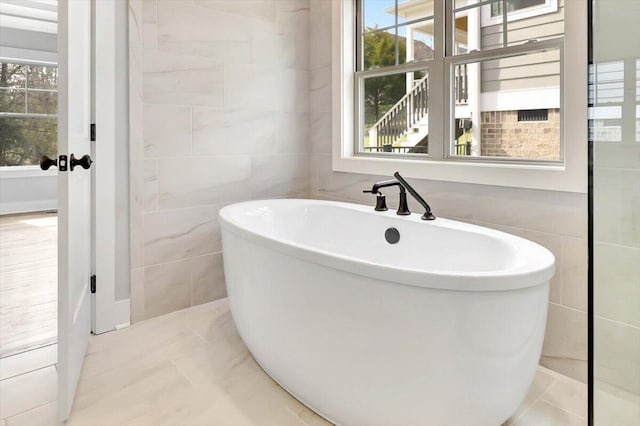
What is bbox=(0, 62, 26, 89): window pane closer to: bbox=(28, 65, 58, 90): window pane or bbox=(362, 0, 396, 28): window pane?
bbox=(28, 65, 58, 90): window pane

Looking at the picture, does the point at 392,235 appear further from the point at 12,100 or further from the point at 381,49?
the point at 12,100

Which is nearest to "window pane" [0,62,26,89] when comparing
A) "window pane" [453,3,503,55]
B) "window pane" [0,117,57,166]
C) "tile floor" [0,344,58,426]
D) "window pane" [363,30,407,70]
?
"window pane" [0,117,57,166]

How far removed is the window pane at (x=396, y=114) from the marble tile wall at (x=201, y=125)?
522 mm

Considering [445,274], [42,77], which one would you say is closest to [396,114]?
[445,274]

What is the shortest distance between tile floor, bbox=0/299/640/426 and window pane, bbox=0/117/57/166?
5281 millimetres

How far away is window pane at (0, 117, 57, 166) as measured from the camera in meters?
6.14

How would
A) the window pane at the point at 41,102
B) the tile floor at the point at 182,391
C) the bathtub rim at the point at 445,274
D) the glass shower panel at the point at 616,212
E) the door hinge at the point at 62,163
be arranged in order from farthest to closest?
the window pane at the point at 41,102 < the tile floor at the point at 182,391 < the door hinge at the point at 62,163 < the bathtub rim at the point at 445,274 < the glass shower panel at the point at 616,212

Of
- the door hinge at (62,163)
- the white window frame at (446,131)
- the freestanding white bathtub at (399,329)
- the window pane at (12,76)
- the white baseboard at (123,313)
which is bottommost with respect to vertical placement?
the white baseboard at (123,313)

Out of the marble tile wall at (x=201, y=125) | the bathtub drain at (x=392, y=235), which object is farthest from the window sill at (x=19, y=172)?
the bathtub drain at (x=392, y=235)

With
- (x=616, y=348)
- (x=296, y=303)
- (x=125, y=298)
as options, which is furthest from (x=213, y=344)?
(x=616, y=348)

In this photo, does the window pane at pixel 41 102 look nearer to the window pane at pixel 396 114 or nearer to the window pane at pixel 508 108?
the window pane at pixel 396 114

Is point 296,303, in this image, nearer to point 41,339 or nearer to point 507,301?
point 507,301

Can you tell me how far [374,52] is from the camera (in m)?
2.92

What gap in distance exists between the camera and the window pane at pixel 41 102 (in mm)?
6309
